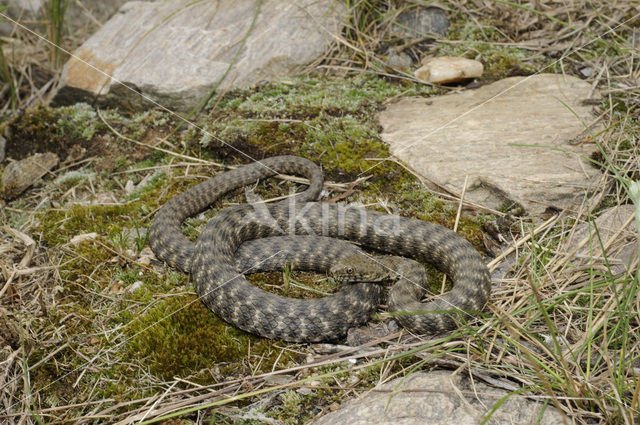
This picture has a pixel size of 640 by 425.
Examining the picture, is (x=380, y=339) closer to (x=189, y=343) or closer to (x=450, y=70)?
(x=189, y=343)

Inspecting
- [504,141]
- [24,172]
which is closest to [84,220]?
[24,172]

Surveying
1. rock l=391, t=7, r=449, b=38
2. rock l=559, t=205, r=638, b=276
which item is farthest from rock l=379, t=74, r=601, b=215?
rock l=391, t=7, r=449, b=38

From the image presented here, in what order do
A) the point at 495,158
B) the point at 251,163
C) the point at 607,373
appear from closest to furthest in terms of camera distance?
the point at 607,373
the point at 495,158
the point at 251,163

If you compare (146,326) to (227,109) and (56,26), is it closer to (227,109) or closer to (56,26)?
(227,109)

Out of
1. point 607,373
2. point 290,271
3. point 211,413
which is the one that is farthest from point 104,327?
point 607,373

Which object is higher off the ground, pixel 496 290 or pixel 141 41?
pixel 141 41

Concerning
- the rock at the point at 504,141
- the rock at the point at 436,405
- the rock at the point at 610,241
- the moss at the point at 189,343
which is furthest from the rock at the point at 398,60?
the rock at the point at 436,405

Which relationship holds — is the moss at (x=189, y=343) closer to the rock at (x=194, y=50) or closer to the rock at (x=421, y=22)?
the rock at (x=194, y=50)
